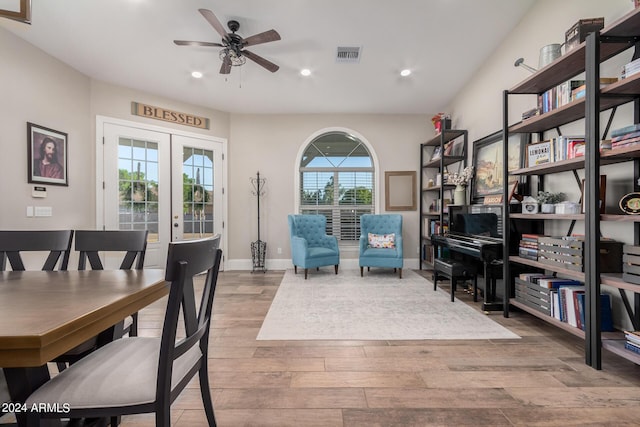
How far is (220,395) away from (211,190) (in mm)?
3955

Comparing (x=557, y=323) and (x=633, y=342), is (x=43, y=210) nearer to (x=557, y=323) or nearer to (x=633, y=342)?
(x=557, y=323)

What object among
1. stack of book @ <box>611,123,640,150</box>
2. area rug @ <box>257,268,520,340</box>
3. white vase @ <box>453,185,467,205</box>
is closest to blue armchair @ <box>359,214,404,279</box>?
area rug @ <box>257,268,520,340</box>

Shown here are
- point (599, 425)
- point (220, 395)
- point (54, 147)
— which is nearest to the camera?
point (599, 425)

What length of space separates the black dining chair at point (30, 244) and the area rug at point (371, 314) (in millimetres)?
1533

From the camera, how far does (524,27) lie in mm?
2928

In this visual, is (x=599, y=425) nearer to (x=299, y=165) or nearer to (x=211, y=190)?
(x=299, y=165)

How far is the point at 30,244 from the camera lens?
169cm

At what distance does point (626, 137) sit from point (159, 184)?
525 centimetres

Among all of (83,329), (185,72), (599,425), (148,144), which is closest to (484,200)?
(599,425)

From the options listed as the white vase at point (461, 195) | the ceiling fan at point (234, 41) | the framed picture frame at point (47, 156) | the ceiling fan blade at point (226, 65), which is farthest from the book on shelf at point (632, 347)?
the framed picture frame at point (47, 156)

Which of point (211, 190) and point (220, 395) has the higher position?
point (211, 190)

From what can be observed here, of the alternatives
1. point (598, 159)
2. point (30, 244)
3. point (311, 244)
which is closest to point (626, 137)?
point (598, 159)

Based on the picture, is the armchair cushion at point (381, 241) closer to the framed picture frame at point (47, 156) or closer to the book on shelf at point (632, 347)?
the book on shelf at point (632, 347)

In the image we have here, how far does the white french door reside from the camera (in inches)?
162
